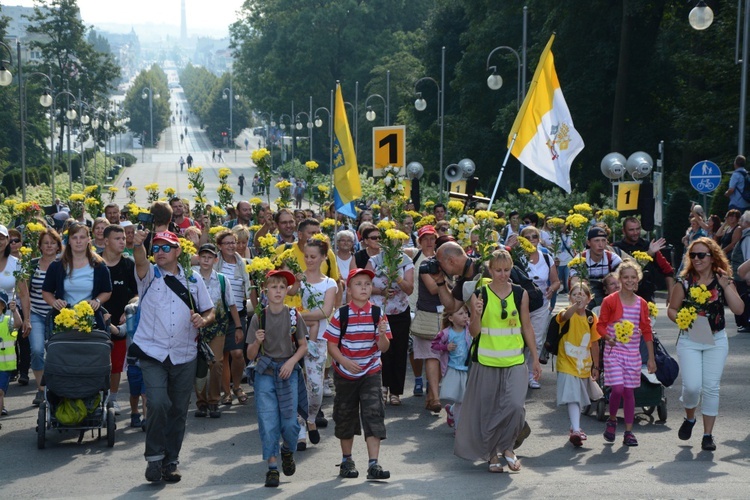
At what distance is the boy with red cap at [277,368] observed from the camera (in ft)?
28.4

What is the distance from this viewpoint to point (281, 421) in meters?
8.75

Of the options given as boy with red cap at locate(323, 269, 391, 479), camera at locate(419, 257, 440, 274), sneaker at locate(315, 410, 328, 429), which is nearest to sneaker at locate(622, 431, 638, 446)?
camera at locate(419, 257, 440, 274)

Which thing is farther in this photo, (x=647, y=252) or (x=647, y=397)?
(x=647, y=252)

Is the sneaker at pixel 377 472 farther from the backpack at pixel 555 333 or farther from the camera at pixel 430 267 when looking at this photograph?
the backpack at pixel 555 333

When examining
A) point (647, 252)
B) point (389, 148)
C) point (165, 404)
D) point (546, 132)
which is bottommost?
point (165, 404)

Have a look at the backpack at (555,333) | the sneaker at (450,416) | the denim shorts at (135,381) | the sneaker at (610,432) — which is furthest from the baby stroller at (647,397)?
the denim shorts at (135,381)

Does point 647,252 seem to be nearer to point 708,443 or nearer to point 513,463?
point 708,443

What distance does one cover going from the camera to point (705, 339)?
384 inches

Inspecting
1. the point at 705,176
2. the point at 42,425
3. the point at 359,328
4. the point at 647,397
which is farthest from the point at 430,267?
the point at 705,176

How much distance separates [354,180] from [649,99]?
25.3 metres

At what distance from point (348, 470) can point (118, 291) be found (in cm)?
338

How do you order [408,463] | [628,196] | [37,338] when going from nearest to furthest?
[408,463], [37,338], [628,196]

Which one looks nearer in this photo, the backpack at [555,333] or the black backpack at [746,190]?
the backpack at [555,333]

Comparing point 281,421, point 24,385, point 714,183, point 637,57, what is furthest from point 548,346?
point 637,57
